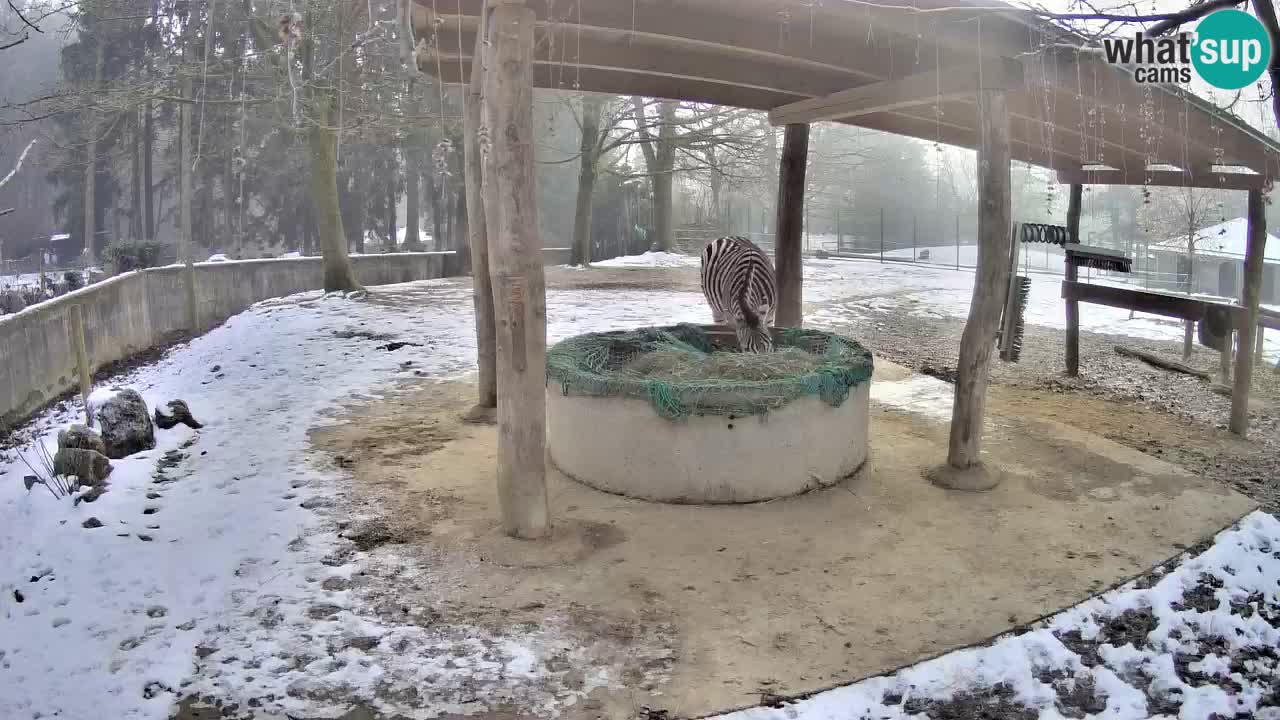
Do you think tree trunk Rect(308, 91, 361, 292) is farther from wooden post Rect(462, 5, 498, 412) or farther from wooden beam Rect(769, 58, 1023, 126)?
wooden beam Rect(769, 58, 1023, 126)

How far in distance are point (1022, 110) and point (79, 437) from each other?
7973 millimetres

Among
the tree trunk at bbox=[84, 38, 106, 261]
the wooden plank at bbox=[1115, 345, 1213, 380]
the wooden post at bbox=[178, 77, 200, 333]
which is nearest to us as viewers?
the wooden plank at bbox=[1115, 345, 1213, 380]

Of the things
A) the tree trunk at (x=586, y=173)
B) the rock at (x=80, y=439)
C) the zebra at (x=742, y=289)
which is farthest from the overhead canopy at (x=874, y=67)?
the tree trunk at (x=586, y=173)

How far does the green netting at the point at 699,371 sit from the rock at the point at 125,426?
3.40m

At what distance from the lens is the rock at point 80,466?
584 cm

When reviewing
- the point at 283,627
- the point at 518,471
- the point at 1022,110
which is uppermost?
the point at 1022,110

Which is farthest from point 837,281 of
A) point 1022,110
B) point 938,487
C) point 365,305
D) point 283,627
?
point 283,627

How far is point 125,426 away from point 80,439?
62 centimetres

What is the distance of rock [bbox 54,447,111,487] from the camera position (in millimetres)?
5840

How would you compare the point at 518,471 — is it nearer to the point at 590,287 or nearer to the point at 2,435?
the point at 2,435

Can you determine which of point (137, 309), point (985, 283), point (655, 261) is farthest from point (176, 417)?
point (655, 261)

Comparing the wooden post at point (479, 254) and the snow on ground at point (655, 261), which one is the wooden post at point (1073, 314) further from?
the snow on ground at point (655, 261)

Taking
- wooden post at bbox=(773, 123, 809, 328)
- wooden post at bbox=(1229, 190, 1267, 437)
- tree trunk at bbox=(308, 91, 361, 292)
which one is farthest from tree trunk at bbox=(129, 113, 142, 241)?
wooden post at bbox=(1229, 190, 1267, 437)

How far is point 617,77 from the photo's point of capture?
7.76m
